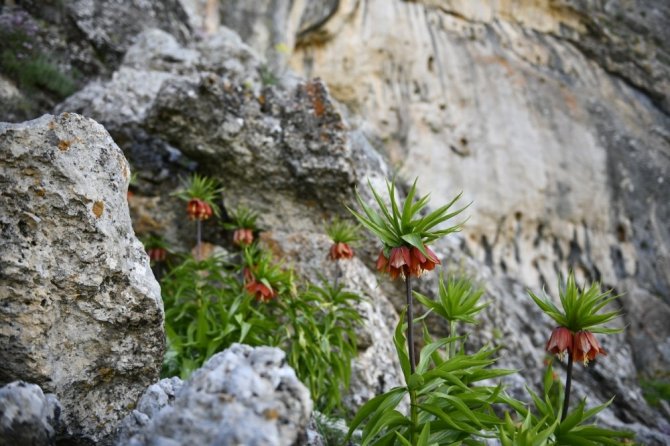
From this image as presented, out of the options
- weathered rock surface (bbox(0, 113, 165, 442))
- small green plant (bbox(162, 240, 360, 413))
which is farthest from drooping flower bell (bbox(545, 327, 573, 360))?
weathered rock surface (bbox(0, 113, 165, 442))

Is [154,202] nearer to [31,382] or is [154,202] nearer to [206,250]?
[206,250]

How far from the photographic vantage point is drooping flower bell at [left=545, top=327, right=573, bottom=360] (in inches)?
112

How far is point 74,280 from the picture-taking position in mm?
2566

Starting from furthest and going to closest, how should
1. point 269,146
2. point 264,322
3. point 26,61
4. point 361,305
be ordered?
point 26,61 → point 269,146 → point 361,305 → point 264,322

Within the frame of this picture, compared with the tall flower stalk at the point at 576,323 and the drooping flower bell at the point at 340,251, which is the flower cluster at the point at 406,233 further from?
the drooping flower bell at the point at 340,251

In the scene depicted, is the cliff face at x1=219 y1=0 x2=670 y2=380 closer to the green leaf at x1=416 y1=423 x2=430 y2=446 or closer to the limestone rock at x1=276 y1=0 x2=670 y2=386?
the limestone rock at x1=276 y1=0 x2=670 y2=386

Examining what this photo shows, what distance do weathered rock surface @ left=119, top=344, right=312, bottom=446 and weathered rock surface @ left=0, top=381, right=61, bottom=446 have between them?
446mm

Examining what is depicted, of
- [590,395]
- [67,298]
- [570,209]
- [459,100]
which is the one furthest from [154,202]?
[570,209]

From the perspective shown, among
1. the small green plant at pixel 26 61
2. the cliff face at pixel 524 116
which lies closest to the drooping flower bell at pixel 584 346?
the small green plant at pixel 26 61

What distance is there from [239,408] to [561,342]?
200 cm

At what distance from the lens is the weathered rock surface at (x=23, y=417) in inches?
75.5

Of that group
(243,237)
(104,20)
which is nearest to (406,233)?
(243,237)

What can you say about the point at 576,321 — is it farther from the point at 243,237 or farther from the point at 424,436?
the point at 243,237

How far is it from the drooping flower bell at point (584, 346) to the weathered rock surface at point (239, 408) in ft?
6.01
